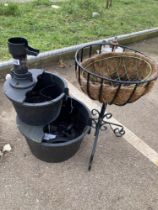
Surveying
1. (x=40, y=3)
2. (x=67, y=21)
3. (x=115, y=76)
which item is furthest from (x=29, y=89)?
(x=40, y=3)

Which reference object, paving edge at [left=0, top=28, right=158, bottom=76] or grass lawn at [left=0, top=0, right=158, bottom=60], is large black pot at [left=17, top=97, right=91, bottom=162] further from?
grass lawn at [left=0, top=0, right=158, bottom=60]

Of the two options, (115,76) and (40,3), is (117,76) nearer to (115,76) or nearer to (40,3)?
(115,76)

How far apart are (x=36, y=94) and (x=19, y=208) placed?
0.86 m

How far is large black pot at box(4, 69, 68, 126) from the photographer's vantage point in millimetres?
1899

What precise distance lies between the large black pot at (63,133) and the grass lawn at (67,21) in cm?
152

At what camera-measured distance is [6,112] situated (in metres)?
2.78

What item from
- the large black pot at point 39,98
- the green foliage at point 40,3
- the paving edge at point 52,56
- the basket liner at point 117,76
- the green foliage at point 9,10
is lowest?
the paving edge at point 52,56

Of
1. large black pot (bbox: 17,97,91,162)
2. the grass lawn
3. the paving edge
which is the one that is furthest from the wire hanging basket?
the grass lawn

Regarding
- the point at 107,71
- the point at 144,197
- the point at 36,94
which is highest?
the point at 107,71

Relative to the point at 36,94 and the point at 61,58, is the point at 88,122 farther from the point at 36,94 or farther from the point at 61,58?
the point at 61,58

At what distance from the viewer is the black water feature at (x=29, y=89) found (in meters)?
1.89

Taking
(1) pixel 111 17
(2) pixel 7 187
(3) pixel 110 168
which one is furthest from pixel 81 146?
(1) pixel 111 17

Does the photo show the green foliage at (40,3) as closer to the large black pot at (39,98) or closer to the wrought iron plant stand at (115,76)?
the wrought iron plant stand at (115,76)

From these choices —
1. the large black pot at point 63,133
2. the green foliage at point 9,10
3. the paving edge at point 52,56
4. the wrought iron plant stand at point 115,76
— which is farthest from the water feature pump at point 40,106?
the green foliage at point 9,10
